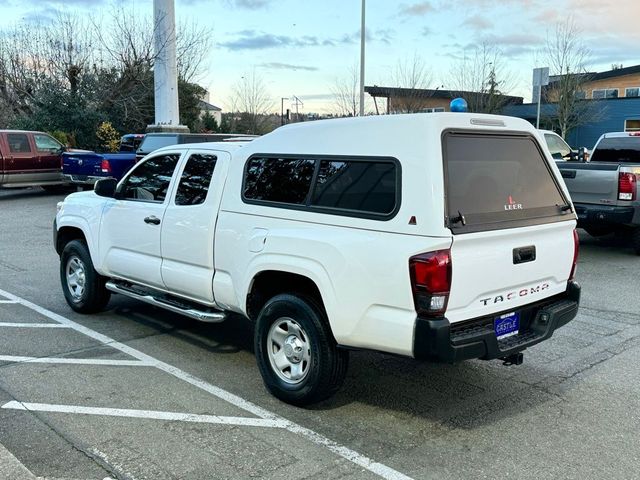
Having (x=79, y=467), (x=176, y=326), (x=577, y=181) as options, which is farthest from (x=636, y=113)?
(x=79, y=467)

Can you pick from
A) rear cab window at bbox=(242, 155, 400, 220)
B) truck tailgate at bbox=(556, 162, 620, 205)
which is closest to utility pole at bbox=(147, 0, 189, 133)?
truck tailgate at bbox=(556, 162, 620, 205)

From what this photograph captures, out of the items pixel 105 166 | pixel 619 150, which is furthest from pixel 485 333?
pixel 105 166

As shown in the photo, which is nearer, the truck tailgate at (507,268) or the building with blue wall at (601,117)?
the truck tailgate at (507,268)

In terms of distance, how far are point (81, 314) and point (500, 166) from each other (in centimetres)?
471

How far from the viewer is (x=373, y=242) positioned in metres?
3.80

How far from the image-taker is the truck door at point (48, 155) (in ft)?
60.7

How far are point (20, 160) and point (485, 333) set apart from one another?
57.0 feet

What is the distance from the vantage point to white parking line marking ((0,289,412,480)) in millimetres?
3553

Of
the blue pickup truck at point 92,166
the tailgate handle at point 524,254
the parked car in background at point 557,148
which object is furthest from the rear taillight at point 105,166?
the tailgate handle at point 524,254

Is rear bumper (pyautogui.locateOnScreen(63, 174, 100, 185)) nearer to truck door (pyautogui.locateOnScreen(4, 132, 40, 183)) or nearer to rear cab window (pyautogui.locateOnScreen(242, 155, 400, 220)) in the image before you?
truck door (pyautogui.locateOnScreen(4, 132, 40, 183))

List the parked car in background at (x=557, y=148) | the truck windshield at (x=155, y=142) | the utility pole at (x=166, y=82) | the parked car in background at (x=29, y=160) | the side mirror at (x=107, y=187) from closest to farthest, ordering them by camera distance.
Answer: the side mirror at (x=107, y=187) → the parked car in background at (x=557, y=148) → the truck windshield at (x=155, y=142) → the parked car in background at (x=29, y=160) → the utility pole at (x=166, y=82)

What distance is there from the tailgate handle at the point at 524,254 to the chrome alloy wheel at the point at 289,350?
1474 mm

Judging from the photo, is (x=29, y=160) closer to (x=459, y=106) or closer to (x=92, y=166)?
(x=92, y=166)

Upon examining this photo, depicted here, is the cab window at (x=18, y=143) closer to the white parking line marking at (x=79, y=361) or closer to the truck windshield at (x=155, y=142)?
the truck windshield at (x=155, y=142)
